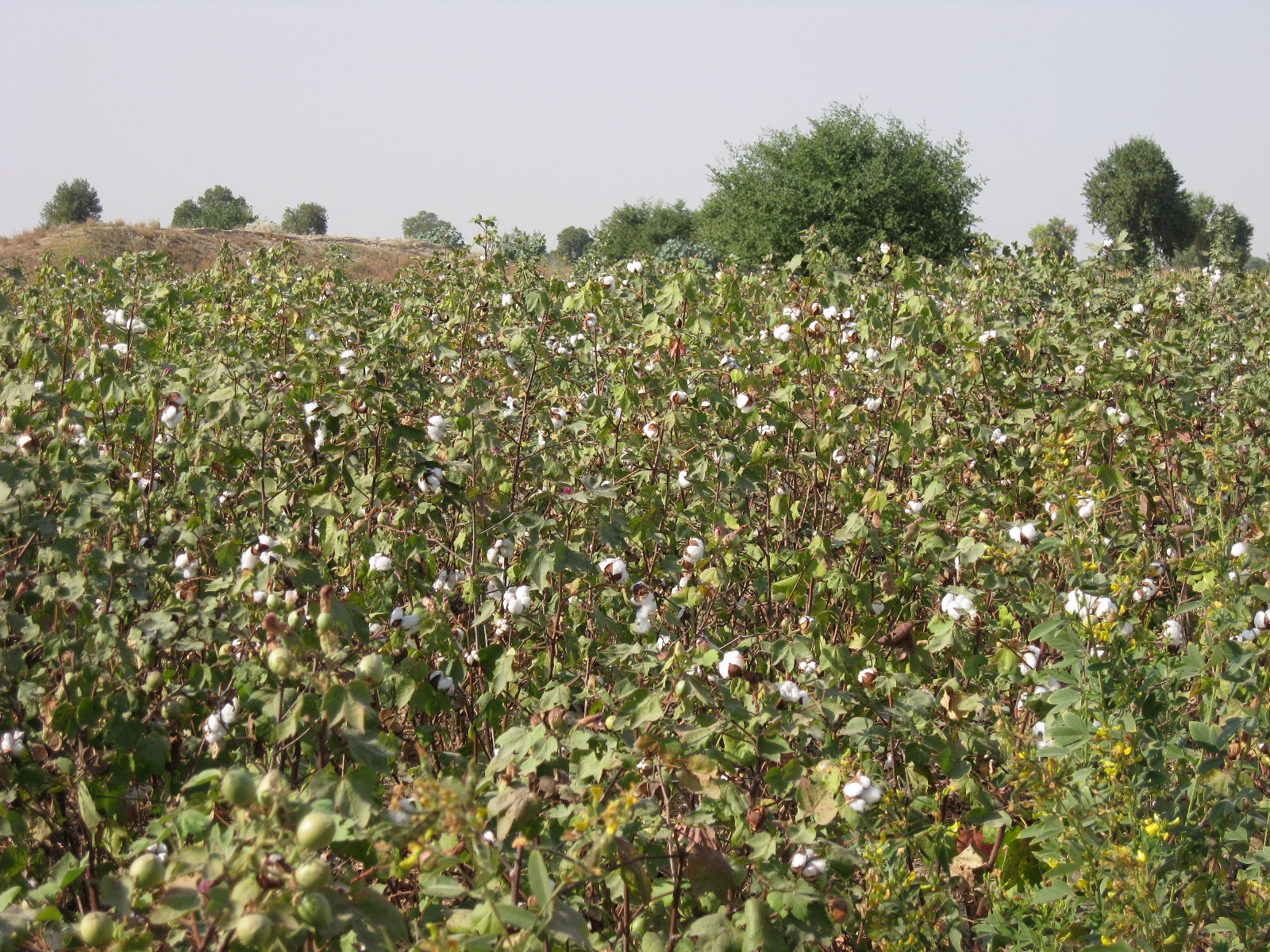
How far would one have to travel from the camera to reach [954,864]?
7.83ft

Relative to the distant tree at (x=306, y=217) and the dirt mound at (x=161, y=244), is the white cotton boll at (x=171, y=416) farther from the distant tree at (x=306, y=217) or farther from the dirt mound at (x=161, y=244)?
the distant tree at (x=306, y=217)

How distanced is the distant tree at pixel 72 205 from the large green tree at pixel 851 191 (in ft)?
127

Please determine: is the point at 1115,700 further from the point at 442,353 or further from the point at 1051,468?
the point at 442,353

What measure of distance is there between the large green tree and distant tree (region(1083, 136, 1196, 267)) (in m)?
20.4

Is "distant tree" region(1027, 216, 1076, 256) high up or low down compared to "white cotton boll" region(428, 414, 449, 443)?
up

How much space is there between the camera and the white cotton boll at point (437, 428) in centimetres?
270

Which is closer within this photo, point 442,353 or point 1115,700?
point 1115,700

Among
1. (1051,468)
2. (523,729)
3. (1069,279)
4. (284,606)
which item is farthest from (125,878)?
(1069,279)

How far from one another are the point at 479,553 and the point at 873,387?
73.8 inches

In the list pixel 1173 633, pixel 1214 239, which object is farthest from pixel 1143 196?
pixel 1173 633

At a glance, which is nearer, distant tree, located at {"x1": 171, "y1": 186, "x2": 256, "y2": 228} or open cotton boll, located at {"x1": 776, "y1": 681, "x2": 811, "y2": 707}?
open cotton boll, located at {"x1": 776, "y1": 681, "x2": 811, "y2": 707}

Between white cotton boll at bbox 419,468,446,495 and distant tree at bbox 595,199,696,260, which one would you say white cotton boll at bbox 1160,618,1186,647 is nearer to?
white cotton boll at bbox 419,468,446,495


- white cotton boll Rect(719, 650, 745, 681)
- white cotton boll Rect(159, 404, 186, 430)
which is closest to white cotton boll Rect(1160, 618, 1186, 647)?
white cotton boll Rect(719, 650, 745, 681)

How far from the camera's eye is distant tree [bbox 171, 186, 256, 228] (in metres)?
44.8
